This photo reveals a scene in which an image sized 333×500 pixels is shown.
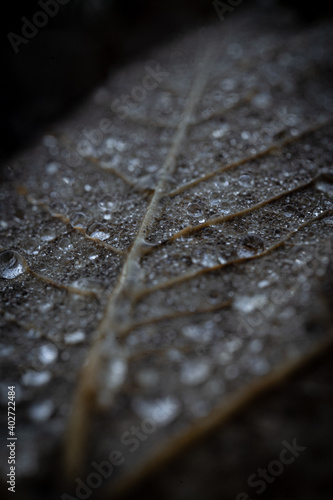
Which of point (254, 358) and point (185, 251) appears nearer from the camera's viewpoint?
point (254, 358)

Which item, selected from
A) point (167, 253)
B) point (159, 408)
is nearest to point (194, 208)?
point (167, 253)

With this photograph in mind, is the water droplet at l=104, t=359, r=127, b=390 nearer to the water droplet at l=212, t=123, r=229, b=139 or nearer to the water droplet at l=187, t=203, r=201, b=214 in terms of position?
the water droplet at l=187, t=203, r=201, b=214

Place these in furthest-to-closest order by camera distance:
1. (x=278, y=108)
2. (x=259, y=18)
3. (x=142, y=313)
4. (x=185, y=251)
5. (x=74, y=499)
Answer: (x=259, y=18)
(x=278, y=108)
(x=185, y=251)
(x=142, y=313)
(x=74, y=499)

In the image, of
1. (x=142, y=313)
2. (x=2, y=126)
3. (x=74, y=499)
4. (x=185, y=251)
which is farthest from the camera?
(x=2, y=126)

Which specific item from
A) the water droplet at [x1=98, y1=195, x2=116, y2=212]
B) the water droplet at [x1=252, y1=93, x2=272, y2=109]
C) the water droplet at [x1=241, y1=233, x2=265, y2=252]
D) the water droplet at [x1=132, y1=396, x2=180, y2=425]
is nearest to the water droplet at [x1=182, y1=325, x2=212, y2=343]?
the water droplet at [x1=132, y1=396, x2=180, y2=425]

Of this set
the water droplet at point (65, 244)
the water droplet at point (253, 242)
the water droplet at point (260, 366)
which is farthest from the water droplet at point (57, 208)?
the water droplet at point (260, 366)

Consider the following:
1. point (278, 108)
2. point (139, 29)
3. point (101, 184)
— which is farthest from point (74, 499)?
point (139, 29)

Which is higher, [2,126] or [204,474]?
[2,126]

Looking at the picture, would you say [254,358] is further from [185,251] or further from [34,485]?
[34,485]
